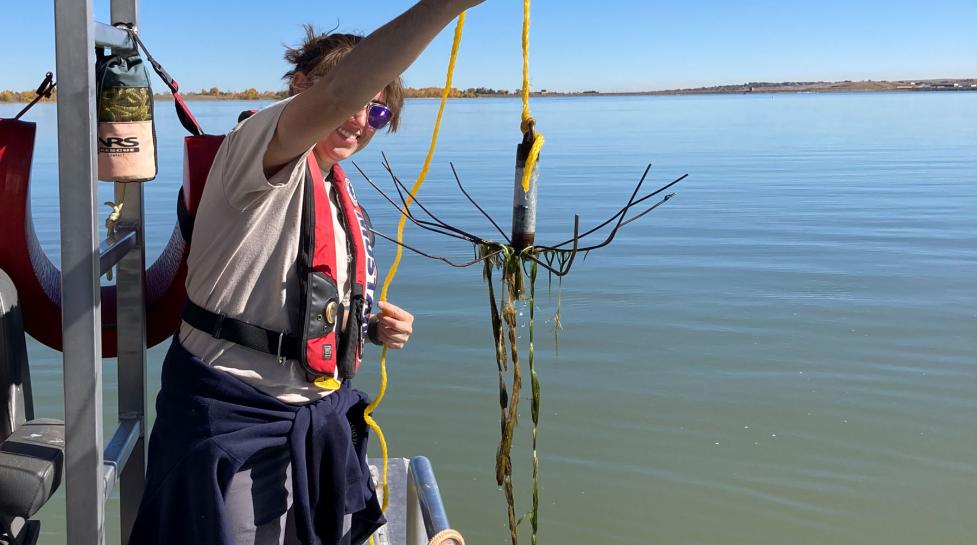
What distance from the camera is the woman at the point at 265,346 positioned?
6.27 feet

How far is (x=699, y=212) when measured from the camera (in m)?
14.2

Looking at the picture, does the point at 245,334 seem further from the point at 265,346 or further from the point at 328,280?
the point at 328,280

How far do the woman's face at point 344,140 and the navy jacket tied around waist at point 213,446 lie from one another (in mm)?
508

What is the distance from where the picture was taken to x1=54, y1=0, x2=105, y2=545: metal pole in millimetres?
1769

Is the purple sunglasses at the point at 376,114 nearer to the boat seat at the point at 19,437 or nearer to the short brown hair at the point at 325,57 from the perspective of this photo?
the short brown hair at the point at 325,57

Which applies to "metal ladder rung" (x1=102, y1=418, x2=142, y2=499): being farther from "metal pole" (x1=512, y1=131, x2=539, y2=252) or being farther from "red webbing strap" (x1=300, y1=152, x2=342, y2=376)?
"metal pole" (x1=512, y1=131, x2=539, y2=252)

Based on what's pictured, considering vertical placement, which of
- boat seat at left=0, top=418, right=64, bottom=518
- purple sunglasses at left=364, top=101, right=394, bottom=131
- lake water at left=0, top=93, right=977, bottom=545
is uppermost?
purple sunglasses at left=364, top=101, right=394, bottom=131

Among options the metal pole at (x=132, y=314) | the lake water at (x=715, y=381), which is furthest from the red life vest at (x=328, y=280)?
the lake water at (x=715, y=381)

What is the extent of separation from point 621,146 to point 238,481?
2688 centimetres

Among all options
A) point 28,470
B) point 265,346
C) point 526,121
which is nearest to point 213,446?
point 265,346

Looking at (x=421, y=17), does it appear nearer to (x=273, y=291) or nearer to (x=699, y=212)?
(x=273, y=291)

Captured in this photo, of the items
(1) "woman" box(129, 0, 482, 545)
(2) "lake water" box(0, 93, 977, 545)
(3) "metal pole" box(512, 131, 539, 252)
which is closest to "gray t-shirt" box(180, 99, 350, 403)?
(1) "woman" box(129, 0, 482, 545)

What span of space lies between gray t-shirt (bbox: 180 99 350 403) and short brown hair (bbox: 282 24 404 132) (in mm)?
245

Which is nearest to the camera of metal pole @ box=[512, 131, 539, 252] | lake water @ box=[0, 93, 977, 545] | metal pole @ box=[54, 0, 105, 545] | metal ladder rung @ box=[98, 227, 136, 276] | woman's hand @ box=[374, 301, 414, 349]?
metal pole @ box=[54, 0, 105, 545]
